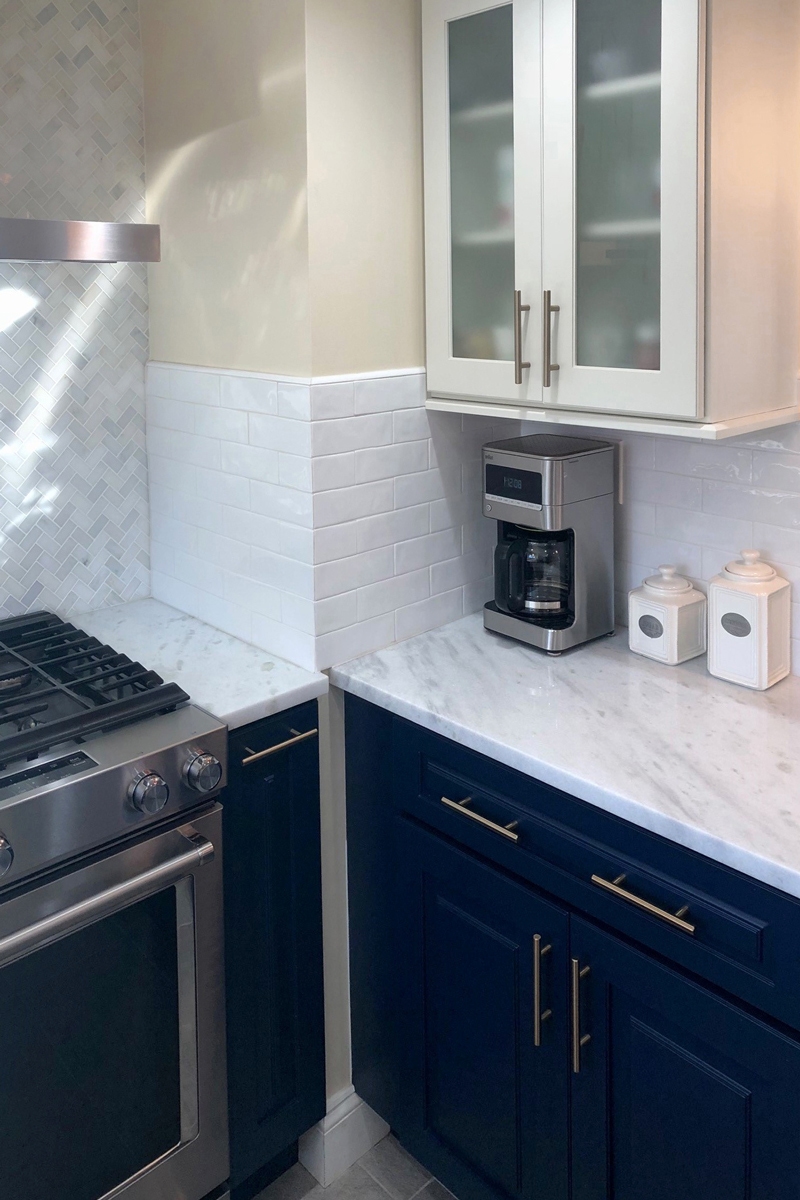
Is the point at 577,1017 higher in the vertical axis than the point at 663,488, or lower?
lower

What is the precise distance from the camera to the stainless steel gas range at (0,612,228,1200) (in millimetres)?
1481

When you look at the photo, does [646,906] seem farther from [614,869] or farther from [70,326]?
[70,326]

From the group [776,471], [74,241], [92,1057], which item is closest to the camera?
[74,241]

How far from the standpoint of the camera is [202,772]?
163 centimetres

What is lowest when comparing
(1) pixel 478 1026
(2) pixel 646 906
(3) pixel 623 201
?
(1) pixel 478 1026

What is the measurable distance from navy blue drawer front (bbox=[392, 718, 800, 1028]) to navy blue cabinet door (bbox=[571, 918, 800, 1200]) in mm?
53

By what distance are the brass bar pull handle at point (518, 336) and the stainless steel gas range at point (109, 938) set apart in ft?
2.63

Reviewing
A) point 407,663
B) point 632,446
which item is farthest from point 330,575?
point 632,446

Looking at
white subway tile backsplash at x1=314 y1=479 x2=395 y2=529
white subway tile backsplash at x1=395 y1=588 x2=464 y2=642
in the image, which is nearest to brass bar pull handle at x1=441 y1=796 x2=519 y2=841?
white subway tile backsplash at x1=395 y1=588 x2=464 y2=642

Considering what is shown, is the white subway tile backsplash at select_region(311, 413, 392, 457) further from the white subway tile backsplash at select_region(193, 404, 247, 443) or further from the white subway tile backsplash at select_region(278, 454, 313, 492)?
the white subway tile backsplash at select_region(193, 404, 247, 443)

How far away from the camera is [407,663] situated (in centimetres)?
198

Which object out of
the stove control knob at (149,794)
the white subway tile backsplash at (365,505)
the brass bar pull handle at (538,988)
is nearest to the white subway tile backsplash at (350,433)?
the white subway tile backsplash at (365,505)

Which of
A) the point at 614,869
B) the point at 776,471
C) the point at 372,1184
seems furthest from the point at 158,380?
the point at 372,1184

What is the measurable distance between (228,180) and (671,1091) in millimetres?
1735
